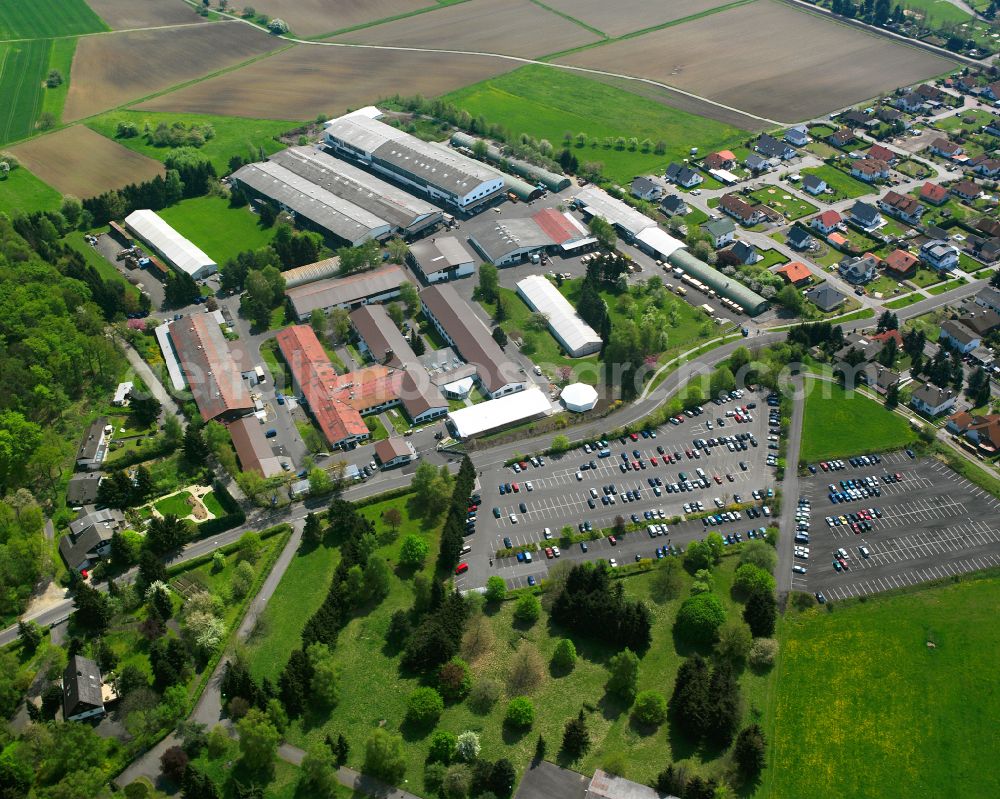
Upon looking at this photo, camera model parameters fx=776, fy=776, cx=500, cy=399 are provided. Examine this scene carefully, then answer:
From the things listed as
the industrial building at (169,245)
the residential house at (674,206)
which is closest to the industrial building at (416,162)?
the residential house at (674,206)

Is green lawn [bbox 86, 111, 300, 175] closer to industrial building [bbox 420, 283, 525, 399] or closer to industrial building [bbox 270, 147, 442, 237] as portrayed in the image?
industrial building [bbox 270, 147, 442, 237]

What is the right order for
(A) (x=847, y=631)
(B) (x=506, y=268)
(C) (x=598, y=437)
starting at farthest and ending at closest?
(B) (x=506, y=268), (C) (x=598, y=437), (A) (x=847, y=631)

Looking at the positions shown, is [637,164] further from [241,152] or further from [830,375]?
[241,152]

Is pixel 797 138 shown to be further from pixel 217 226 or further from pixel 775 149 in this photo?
pixel 217 226

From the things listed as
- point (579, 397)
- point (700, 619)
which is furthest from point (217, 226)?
point (700, 619)

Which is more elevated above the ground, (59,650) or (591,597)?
(591,597)

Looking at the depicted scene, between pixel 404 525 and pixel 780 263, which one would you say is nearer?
pixel 404 525

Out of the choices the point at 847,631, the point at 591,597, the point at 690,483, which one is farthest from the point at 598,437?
the point at 847,631
